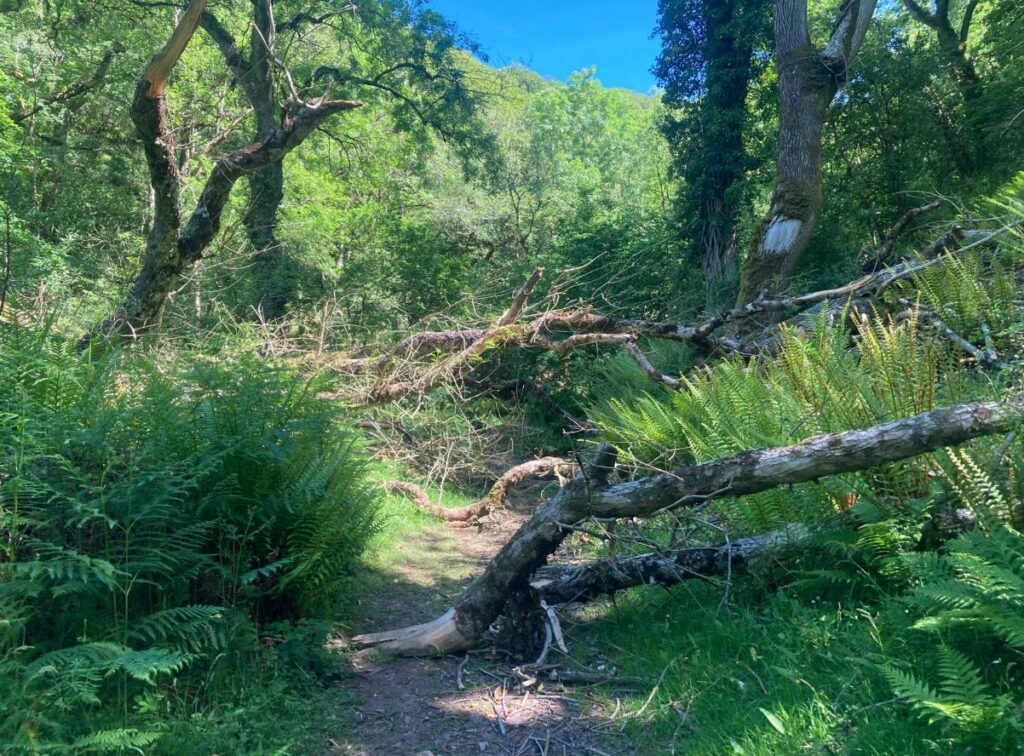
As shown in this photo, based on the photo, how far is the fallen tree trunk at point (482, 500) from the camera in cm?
818

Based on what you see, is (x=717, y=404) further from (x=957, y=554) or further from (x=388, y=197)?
(x=388, y=197)

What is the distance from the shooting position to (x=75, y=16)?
516 inches

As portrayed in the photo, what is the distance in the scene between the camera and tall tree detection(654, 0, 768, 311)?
50.3ft

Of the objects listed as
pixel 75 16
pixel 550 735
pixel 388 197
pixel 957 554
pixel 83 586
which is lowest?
pixel 550 735

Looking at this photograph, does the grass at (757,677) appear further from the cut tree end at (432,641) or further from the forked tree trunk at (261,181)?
the forked tree trunk at (261,181)

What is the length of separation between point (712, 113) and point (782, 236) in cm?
718

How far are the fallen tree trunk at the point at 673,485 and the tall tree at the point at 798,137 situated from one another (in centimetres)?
622

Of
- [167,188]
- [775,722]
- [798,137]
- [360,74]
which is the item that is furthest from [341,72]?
[775,722]

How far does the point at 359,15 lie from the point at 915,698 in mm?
15180

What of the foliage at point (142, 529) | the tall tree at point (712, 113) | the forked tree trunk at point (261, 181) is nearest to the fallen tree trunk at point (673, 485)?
the foliage at point (142, 529)

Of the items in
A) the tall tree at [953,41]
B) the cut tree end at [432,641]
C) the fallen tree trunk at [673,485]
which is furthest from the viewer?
the tall tree at [953,41]

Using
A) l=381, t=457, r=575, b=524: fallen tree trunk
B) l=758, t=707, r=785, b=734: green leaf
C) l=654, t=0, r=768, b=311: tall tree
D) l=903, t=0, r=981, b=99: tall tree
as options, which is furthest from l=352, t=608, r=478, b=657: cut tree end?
l=903, t=0, r=981, b=99: tall tree

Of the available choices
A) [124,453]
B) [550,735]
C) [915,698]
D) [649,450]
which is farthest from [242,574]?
[649,450]

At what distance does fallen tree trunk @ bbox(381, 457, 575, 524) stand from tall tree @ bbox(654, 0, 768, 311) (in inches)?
295
